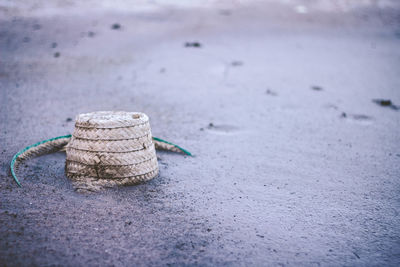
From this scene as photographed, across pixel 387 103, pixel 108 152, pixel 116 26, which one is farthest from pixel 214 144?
pixel 116 26

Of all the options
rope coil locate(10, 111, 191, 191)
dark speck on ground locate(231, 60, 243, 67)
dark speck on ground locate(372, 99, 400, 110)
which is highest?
rope coil locate(10, 111, 191, 191)

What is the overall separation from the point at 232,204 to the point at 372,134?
2.27 m

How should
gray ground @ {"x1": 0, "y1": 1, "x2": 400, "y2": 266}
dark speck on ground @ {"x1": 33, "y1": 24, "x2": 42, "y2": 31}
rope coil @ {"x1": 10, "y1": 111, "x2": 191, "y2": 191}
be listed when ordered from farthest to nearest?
1. dark speck on ground @ {"x1": 33, "y1": 24, "x2": 42, "y2": 31}
2. rope coil @ {"x1": 10, "y1": 111, "x2": 191, "y2": 191}
3. gray ground @ {"x1": 0, "y1": 1, "x2": 400, "y2": 266}

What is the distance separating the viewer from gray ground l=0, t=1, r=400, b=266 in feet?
6.93

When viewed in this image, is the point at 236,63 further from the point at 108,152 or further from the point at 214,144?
the point at 108,152

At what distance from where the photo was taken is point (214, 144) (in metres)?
3.63

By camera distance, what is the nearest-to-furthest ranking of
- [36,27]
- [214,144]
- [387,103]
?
1. [214,144]
2. [387,103]
3. [36,27]

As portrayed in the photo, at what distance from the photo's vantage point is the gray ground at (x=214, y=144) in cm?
211

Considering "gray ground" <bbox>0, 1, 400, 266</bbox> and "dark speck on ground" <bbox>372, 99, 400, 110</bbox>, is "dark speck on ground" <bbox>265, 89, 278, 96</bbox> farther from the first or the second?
"dark speck on ground" <bbox>372, 99, 400, 110</bbox>

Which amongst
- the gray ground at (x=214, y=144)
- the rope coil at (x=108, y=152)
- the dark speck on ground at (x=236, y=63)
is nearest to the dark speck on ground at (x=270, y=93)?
the gray ground at (x=214, y=144)

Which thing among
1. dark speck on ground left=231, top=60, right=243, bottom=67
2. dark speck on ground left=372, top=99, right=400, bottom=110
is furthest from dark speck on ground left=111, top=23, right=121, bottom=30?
dark speck on ground left=372, top=99, right=400, bottom=110

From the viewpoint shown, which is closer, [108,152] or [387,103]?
[108,152]

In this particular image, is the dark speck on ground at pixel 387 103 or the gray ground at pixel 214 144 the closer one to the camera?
the gray ground at pixel 214 144

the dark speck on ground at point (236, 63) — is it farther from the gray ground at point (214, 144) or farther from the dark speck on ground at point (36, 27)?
the dark speck on ground at point (36, 27)
